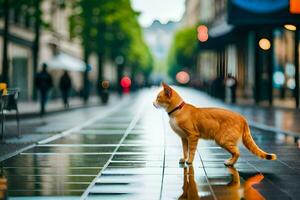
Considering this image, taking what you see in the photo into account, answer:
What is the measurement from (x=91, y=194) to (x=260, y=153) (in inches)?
126

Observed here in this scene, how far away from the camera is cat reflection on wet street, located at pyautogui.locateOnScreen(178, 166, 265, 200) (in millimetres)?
7711

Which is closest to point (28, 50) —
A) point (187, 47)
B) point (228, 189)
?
point (228, 189)

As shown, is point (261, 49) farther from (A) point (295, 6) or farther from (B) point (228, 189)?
(B) point (228, 189)

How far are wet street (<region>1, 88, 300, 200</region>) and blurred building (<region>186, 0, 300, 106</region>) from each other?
27.0 ft

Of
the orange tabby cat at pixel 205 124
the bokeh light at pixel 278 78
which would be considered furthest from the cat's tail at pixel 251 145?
the bokeh light at pixel 278 78

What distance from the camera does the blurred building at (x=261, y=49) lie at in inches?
1412

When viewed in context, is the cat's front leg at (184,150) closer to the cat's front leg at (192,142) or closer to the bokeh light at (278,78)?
the cat's front leg at (192,142)

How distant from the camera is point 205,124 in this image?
1036cm

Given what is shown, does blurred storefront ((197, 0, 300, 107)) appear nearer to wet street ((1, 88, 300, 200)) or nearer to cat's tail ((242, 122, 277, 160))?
wet street ((1, 88, 300, 200))

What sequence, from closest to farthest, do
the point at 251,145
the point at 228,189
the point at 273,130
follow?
1. the point at 228,189
2. the point at 251,145
3. the point at 273,130

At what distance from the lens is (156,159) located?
11.8m

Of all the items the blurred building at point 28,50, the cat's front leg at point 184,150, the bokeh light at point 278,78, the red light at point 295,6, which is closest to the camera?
the cat's front leg at point 184,150

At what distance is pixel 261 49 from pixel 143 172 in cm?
3696

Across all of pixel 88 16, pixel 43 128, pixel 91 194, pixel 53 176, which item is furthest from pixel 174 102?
pixel 88 16
